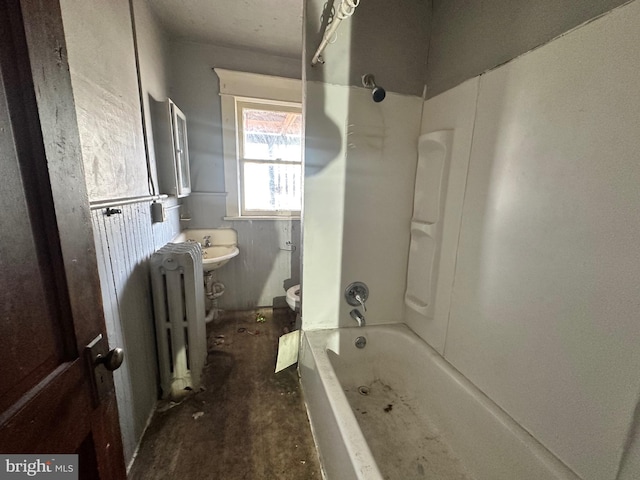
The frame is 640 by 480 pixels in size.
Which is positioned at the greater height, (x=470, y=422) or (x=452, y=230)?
(x=452, y=230)

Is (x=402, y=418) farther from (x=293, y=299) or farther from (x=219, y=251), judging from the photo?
(x=219, y=251)

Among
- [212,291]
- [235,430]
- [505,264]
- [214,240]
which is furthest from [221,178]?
[505,264]

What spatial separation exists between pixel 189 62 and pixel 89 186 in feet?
6.26

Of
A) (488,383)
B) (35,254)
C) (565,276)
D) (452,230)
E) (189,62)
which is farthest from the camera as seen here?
(189,62)

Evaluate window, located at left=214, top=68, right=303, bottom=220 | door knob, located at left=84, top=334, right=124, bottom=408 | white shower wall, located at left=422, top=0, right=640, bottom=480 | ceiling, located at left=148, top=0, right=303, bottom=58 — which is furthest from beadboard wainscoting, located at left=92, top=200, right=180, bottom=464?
white shower wall, located at left=422, top=0, right=640, bottom=480

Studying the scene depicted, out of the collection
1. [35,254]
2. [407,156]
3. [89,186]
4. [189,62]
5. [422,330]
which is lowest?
[422,330]

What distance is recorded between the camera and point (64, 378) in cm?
49

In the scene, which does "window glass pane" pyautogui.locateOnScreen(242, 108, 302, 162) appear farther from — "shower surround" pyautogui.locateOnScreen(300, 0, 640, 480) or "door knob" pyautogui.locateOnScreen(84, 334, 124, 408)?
"door knob" pyautogui.locateOnScreen(84, 334, 124, 408)

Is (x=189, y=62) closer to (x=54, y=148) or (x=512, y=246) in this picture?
(x=54, y=148)

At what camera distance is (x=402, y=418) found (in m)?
1.37

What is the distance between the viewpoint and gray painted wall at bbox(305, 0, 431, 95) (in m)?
1.35

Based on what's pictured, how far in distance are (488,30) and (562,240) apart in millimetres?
950

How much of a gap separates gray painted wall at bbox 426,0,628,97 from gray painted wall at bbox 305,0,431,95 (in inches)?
3.3

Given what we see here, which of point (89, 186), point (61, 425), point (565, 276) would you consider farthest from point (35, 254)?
point (565, 276)
